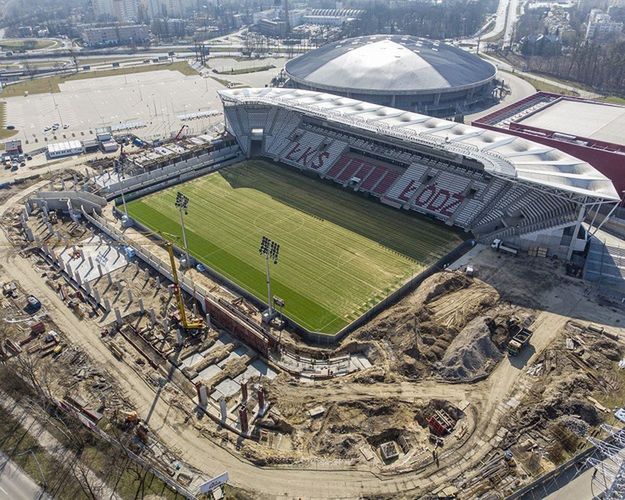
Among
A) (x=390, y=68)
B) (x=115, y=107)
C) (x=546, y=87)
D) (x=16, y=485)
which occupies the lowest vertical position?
(x=16, y=485)

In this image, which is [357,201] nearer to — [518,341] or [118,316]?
[518,341]

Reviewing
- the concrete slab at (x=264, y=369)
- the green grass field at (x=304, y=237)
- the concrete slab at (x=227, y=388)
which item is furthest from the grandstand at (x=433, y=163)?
the concrete slab at (x=227, y=388)

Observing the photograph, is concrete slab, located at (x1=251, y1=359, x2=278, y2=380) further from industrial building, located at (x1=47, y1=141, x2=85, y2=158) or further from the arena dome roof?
the arena dome roof

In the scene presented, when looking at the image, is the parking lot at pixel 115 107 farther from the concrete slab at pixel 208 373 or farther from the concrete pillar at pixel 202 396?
the concrete pillar at pixel 202 396

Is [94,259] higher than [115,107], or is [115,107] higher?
[115,107]

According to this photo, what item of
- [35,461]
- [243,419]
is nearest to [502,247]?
[243,419]

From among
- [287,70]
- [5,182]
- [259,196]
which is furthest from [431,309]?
[287,70]
